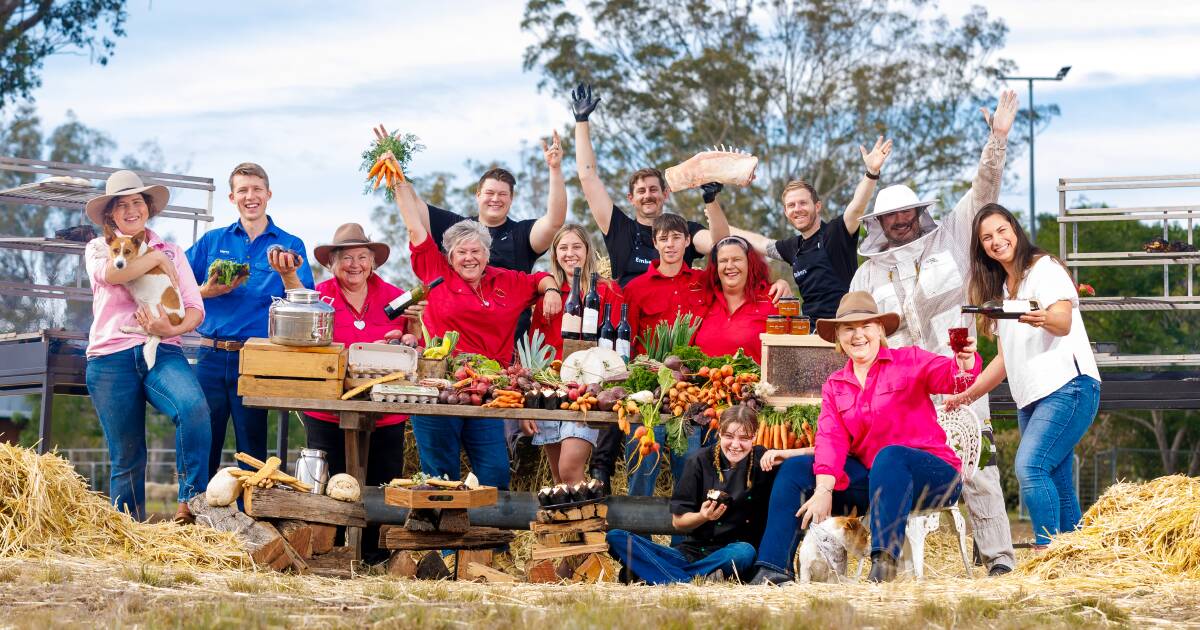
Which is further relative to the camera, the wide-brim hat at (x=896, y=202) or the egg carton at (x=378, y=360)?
the wide-brim hat at (x=896, y=202)

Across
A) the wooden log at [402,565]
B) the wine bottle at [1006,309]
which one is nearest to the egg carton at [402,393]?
the wooden log at [402,565]

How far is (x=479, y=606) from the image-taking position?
4984 mm

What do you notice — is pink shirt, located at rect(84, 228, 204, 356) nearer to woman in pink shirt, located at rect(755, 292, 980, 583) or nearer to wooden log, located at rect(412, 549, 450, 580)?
wooden log, located at rect(412, 549, 450, 580)

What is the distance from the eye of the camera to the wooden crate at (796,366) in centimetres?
697

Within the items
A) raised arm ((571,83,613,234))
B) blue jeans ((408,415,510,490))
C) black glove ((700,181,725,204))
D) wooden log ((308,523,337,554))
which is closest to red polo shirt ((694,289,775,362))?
black glove ((700,181,725,204))

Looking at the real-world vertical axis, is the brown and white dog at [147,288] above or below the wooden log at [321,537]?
above

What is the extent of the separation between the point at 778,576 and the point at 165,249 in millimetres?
3753

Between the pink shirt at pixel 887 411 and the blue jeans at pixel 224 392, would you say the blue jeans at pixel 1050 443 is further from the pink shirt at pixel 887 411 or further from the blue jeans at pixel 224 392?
the blue jeans at pixel 224 392

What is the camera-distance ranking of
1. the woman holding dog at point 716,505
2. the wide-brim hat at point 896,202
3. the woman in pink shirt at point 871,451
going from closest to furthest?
the woman in pink shirt at point 871,451 → the woman holding dog at point 716,505 → the wide-brim hat at point 896,202

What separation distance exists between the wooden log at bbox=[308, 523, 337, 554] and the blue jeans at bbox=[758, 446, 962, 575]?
2266mm

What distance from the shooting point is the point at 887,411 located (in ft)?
20.6

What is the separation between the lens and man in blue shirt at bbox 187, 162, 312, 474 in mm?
7703

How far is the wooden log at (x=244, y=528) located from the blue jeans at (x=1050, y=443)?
12.1ft

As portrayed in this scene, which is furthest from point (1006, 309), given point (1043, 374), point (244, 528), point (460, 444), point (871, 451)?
point (244, 528)
